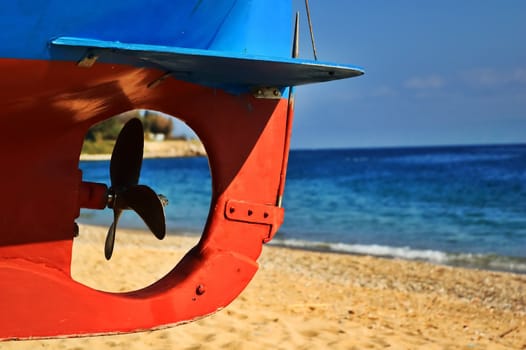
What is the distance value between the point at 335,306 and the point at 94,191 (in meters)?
4.96

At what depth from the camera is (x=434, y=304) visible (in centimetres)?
898

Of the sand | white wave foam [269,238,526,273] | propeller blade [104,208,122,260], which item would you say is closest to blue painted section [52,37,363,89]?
propeller blade [104,208,122,260]

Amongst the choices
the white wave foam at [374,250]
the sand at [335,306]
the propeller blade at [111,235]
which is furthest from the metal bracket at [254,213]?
the white wave foam at [374,250]

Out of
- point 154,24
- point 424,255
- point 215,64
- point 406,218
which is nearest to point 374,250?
point 424,255

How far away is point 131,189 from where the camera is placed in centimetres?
395

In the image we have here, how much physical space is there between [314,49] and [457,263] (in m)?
10.4

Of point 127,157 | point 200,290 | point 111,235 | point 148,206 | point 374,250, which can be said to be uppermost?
point 127,157

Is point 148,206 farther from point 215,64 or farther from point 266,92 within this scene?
point 215,64

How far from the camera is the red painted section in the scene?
3.09 metres

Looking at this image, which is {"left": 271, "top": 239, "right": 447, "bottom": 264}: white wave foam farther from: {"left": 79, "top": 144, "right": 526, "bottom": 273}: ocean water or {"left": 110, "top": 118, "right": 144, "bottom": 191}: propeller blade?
{"left": 110, "top": 118, "right": 144, "bottom": 191}: propeller blade

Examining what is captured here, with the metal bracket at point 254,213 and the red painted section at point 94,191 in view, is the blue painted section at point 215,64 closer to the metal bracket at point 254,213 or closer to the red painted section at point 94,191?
the red painted section at point 94,191

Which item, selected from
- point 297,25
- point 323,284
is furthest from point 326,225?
point 297,25

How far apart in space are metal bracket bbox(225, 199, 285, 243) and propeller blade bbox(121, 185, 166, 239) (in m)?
0.37

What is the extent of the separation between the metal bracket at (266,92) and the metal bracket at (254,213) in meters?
0.58
